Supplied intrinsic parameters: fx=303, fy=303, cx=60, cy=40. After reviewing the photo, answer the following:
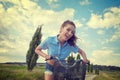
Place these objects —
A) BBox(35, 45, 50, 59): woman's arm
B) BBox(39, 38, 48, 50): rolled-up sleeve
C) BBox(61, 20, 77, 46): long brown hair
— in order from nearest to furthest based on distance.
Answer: BBox(35, 45, 50, 59): woman's arm, BBox(39, 38, 48, 50): rolled-up sleeve, BBox(61, 20, 77, 46): long brown hair

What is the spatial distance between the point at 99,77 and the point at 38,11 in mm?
1849

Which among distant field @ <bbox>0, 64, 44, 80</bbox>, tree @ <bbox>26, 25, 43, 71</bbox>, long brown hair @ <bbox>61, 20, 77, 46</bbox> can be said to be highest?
long brown hair @ <bbox>61, 20, 77, 46</bbox>

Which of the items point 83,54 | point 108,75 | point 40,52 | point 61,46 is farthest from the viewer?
point 108,75

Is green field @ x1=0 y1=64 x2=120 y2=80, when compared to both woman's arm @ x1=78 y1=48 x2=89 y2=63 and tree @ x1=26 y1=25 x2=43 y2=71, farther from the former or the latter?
woman's arm @ x1=78 y1=48 x2=89 y2=63

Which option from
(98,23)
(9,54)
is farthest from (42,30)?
(98,23)

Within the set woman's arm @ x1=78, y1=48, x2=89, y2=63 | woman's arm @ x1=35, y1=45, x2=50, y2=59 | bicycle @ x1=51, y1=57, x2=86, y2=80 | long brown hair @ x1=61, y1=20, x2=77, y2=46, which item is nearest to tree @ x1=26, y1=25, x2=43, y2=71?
woman's arm @ x1=35, y1=45, x2=50, y2=59

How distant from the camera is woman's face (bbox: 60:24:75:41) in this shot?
6.01 m

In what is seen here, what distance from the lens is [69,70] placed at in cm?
594

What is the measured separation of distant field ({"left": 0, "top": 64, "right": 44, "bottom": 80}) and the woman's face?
2.50 feet

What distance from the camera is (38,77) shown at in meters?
5.88

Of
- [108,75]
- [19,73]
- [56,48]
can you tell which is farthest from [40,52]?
[108,75]

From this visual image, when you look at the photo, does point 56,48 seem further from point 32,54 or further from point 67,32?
point 32,54

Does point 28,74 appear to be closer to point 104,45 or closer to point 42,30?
point 42,30

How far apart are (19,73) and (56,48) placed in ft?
2.86
